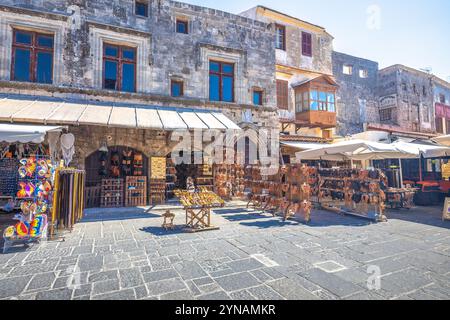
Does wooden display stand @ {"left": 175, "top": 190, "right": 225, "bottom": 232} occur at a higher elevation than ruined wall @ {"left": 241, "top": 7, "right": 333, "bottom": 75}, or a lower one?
lower

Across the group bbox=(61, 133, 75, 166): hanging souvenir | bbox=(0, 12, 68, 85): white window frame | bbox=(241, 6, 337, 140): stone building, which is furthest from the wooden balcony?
bbox=(0, 12, 68, 85): white window frame

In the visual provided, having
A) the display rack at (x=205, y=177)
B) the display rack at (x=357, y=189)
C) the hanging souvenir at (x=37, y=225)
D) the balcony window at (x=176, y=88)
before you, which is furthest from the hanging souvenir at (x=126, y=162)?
the display rack at (x=357, y=189)

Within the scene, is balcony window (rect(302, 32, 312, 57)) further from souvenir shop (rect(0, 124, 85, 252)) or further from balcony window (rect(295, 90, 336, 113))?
souvenir shop (rect(0, 124, 85, 252))

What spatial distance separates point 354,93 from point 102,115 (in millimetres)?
20757

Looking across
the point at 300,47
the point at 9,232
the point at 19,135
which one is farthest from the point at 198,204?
the point at 300,47

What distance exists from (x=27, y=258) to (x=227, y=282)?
362cm

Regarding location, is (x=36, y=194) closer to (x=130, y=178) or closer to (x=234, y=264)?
(x=234, y=264)

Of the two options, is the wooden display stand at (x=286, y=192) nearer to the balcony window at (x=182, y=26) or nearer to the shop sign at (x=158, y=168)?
the shop sign at (x=158, y=168)

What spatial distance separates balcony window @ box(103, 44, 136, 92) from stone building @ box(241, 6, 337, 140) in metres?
9.36

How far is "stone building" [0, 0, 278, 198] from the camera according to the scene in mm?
9062

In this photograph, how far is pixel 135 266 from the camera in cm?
389

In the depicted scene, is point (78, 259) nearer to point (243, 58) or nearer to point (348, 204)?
point (348, 204)

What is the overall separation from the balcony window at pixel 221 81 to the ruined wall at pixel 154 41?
0.36 meters

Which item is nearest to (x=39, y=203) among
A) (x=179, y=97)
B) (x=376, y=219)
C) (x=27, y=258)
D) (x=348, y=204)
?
(x=27, y=258)
